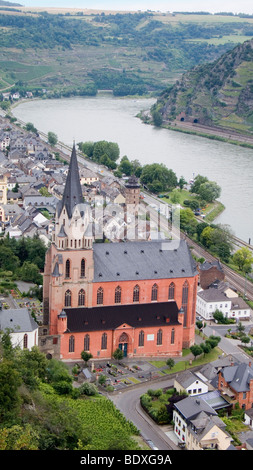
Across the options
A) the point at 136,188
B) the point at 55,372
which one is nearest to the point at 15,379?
the point at 55,372

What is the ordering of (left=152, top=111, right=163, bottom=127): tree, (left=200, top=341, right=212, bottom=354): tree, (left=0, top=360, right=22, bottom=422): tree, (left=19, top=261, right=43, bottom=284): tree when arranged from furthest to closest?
(left=152, top=111, right=163, bottom=127): tree → (left=19, top=261, right=43, bottom=284): tree → (left=200, top=341, right=212, bottom=354): tree → (left=0, top=360, right=22, bottom=422): tree

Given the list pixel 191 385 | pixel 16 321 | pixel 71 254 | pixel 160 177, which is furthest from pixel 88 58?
pixel 191 385

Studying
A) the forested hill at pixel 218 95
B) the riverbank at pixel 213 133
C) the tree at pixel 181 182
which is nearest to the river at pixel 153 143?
the riverbank at pixel 213 133

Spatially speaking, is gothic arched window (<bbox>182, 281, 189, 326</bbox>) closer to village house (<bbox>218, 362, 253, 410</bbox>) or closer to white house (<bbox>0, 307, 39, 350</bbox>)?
village house (<bbox>218, 362, 253, 410</bbox>)

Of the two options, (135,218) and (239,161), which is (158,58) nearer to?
(239,161)

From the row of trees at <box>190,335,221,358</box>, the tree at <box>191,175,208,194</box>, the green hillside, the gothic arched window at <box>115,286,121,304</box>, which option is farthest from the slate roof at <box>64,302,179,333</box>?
the green hillside
